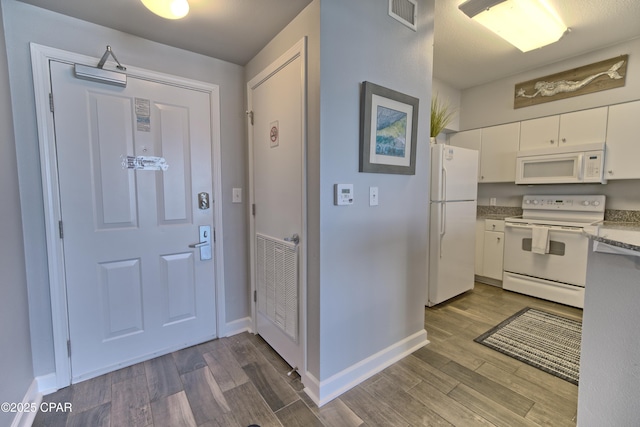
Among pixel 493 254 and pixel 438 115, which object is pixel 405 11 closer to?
pixel 438 115

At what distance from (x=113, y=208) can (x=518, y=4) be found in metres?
3.30

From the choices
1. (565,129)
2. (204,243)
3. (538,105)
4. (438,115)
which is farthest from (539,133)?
(204,243)

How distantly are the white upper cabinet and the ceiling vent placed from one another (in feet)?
7.70

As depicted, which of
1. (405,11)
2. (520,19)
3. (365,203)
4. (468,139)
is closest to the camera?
(365,203)

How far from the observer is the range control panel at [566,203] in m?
2.95

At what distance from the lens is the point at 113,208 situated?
1882 mm

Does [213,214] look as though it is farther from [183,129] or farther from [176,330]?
[176,330]

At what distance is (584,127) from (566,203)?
2.76ft

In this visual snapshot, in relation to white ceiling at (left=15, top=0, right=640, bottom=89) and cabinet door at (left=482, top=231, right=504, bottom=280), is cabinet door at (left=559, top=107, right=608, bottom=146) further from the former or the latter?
cabinet door at (left=482, top=231, right=504, bottom=280)

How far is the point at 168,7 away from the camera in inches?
56.7

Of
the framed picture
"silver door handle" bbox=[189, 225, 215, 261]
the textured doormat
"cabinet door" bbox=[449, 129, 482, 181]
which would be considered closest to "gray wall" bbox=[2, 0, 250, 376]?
"silver door handle" bbox=[189, 225, 215, 261]

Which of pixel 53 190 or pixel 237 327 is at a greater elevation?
pixel 53 190

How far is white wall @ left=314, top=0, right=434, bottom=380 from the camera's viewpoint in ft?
5.24

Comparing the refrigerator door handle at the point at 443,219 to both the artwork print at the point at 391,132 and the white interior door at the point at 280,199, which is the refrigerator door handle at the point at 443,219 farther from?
the white interior door at the point at 280,199
